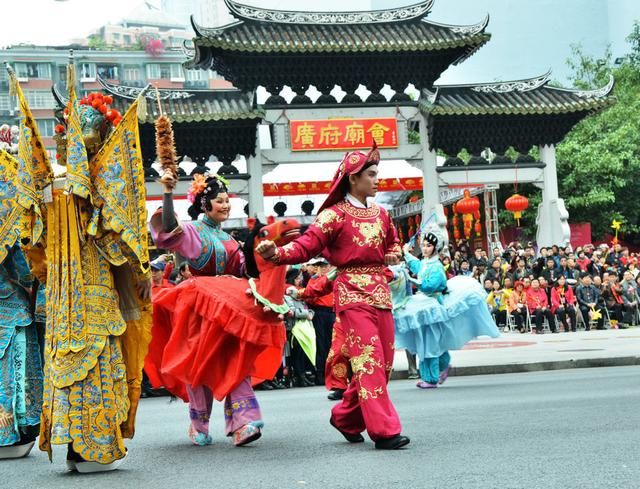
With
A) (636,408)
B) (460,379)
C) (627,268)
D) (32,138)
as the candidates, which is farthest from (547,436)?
(627,268)

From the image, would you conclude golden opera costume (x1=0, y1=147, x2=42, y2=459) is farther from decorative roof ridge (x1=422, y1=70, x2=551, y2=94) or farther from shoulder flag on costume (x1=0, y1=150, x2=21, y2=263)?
decorative roof ridge (x1=422, y1=70, x2=551, y2=94)

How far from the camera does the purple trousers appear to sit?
733 cm

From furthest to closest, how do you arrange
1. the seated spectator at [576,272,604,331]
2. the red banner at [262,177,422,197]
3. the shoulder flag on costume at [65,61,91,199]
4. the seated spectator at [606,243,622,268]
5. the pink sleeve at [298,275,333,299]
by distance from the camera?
the red banner at [262,177,422,197] → the seated spectator at [606,243,622,268] → the seated spectator at [576,272,604,331] → the pink sleeve at [298,275,333,299] → the shoulder flag on costume at [65,61,91,199]

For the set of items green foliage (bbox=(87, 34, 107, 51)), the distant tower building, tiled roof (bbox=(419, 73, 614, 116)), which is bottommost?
tiled roof (bbox=(419, 73, 614, 116))

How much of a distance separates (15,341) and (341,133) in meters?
18.8

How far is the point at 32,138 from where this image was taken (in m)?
6.53

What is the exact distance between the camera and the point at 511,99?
26969 mm

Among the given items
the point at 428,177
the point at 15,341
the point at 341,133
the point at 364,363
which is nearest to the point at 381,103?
the point at 341,133

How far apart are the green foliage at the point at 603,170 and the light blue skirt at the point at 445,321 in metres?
22.4

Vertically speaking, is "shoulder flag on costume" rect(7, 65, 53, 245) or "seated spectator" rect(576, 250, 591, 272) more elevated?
"shoulder flag on costume" rect(7, 65, 53, 245)

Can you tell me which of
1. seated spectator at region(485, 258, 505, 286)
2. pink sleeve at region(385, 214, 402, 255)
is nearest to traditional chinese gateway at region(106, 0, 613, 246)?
seated spectator at region(485, 258, 505, 286)

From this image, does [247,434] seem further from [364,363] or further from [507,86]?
[507,86]

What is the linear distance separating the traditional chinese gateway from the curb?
34.6ft

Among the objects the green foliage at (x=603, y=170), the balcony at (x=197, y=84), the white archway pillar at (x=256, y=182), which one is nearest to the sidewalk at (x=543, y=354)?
the white archway pillar at (x=256, y=182)
